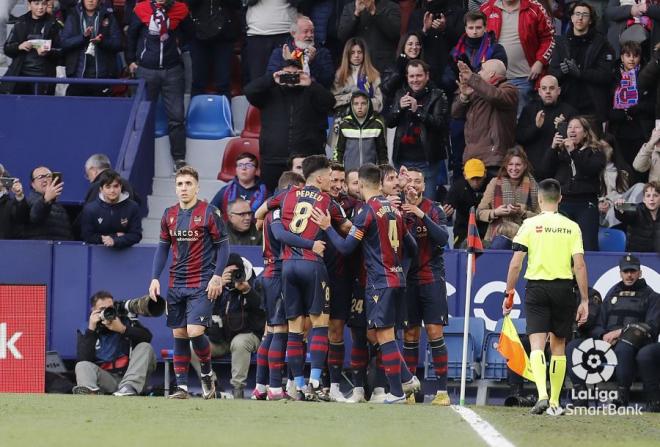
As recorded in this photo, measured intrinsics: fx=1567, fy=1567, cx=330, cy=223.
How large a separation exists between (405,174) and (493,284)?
2511 mm

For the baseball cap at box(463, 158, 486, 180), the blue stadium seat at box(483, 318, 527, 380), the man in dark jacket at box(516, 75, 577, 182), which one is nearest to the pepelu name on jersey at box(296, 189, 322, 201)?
the blue stadium seat at box(483, 318, 527, 380)

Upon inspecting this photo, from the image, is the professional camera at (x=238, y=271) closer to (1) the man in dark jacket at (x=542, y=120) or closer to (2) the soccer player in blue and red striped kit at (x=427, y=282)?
(2) the soccer player in blue and red striped kit at (x=427, y=282)

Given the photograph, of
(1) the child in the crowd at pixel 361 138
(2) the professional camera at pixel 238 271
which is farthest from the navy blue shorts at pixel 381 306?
(1) the child in the crowd at pixel 361 138

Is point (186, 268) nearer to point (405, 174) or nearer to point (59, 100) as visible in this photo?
point (405, 174)

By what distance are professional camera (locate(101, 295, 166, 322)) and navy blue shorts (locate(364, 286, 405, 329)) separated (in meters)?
1.97

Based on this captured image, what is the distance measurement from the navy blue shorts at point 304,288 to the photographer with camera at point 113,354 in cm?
201

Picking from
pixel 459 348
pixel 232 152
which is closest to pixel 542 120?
pixel 459 348

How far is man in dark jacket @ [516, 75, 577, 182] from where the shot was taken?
18172mm

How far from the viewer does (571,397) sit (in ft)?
51.4

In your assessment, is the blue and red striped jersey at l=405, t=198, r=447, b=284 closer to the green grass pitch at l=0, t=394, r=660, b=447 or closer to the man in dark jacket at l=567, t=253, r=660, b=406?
the green grass pitch at l=0, t=394, r=660, b=447

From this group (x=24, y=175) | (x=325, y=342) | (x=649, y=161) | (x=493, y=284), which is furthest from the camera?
(x=24, y=175)

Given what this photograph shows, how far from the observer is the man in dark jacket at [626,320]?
50.2ft

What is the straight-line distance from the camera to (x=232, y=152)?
763 inches

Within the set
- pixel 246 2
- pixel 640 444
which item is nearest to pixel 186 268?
pixel 640 444
